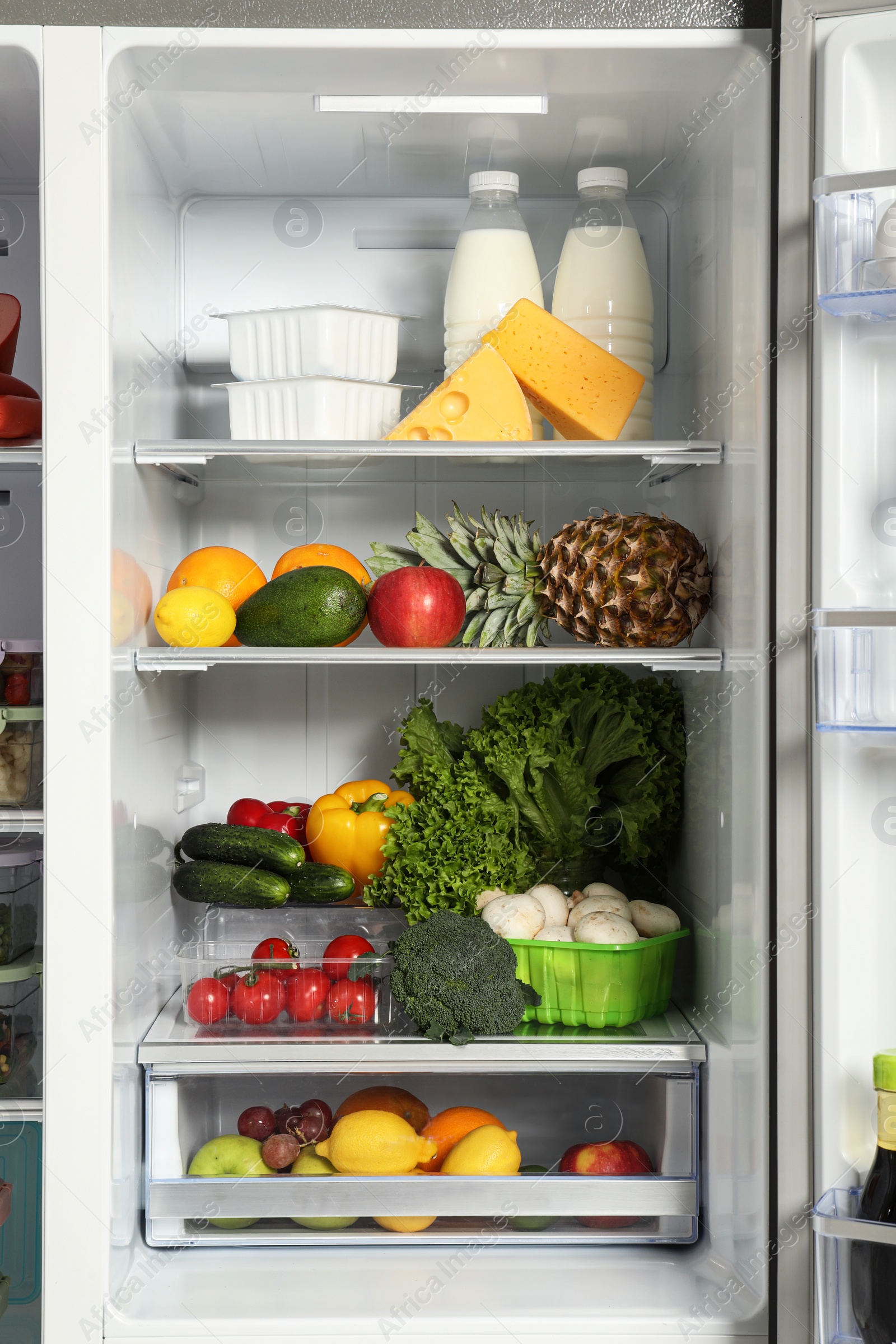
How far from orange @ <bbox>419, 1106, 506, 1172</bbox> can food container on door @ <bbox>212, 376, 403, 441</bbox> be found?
91 cm

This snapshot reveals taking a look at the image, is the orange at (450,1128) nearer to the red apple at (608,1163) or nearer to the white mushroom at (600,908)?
the red apple at (608,1163)

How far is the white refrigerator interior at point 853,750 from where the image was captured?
104 centimetres

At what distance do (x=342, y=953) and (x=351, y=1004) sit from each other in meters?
0.08

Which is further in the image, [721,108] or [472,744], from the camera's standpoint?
[472,744]

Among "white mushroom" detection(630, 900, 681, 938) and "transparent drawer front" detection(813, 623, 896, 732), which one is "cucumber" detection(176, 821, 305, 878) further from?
"transparent drawer front" detection(813, 623, 896, 732)

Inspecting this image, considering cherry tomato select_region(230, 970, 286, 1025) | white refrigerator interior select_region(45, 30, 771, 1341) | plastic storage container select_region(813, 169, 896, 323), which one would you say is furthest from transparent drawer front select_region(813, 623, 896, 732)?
cherry tomato select_region(230, 970, 286, 1025)

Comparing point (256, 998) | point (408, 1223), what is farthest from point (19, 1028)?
point (408, 1223)

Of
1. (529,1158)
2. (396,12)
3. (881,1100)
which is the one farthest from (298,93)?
(529,1158)

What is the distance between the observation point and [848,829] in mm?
1049

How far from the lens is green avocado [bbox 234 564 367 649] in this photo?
1.32m

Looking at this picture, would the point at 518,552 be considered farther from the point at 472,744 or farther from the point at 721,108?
the point at 721,108

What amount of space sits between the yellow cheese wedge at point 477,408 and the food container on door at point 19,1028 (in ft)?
→ 2.72

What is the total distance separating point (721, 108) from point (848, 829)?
2.77 feet

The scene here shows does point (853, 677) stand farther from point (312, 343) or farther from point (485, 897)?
point (312, 343)
